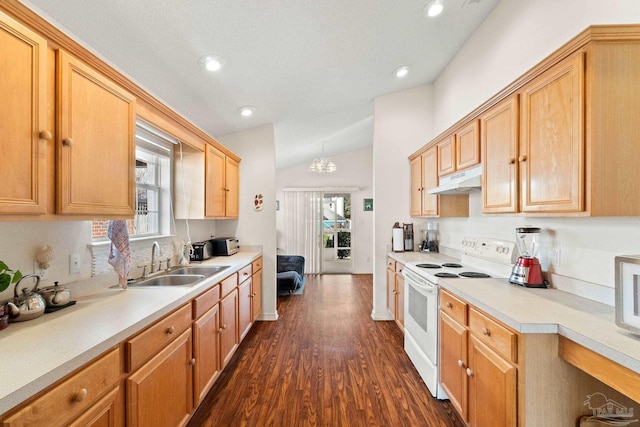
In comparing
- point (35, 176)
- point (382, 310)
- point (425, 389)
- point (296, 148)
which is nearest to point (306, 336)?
point (382, 310)

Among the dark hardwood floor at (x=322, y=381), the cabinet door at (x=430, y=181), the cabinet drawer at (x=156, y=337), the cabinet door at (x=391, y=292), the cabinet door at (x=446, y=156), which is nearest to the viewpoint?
the cabinet drawer at (x=156, y=337)

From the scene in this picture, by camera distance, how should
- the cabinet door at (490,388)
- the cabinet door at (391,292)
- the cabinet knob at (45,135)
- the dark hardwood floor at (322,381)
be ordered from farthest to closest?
the cabinet door at (391,292)
the dark hardwood floor at (322,381)
the cabinet door at (490,388)
the cabinet knob at (45,135)

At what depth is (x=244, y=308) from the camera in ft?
9.93

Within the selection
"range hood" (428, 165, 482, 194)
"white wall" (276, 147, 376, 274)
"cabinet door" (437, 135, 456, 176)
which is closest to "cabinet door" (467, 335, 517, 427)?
"range hood" (428, 165, 482, 194)

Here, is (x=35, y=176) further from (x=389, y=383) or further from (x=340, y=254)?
(x=340, y=254)

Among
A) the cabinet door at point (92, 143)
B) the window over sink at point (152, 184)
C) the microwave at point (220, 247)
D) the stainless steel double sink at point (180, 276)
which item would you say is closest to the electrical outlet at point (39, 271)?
the cabinet door at point (92, 143)

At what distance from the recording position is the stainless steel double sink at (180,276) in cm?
221

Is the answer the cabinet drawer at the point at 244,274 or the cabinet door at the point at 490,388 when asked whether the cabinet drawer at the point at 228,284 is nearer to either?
the cabinet drawer at the point at 244,274

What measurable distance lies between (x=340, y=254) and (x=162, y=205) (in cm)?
491

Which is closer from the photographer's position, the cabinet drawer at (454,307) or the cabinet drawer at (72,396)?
the cabinet drawer at (72,396)

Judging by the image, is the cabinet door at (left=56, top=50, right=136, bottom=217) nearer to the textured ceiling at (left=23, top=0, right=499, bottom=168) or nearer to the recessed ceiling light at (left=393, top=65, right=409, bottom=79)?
the textured ceiling at (left=23, top=0, right=499, bottom=168)

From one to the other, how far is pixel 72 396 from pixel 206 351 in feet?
3.79

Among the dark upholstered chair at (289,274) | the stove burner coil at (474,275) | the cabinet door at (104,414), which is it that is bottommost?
the dark upholstered chair at (289,274)

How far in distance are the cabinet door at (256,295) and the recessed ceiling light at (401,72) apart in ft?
9.31
